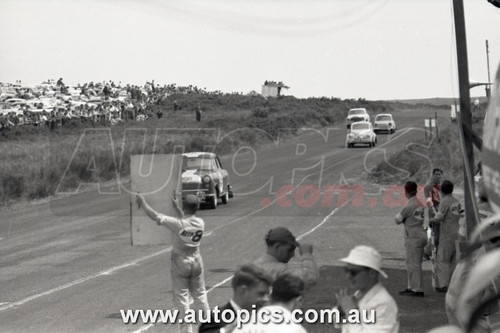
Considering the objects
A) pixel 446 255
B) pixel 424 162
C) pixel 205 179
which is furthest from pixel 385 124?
pixel 446 255

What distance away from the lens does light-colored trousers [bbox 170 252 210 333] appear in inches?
413

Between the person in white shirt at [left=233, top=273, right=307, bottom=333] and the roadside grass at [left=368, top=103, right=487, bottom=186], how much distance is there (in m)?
30.2

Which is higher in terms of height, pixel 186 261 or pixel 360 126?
pixel 186 261

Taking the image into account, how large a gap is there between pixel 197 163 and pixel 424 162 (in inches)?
555

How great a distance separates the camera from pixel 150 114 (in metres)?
94.5

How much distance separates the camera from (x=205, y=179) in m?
29.2

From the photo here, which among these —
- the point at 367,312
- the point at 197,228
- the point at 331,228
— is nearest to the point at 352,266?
the point at 367,312

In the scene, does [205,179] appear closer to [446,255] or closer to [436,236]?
[436,236]

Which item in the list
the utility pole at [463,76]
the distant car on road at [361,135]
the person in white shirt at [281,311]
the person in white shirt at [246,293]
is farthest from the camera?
the distant car on road at [361,135]

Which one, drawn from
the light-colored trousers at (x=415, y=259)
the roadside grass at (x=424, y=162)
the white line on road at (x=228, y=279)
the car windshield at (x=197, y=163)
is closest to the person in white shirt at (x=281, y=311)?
the white line on road at (x=228, y=279)

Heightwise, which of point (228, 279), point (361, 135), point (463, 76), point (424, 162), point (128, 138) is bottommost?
point (424, 162)

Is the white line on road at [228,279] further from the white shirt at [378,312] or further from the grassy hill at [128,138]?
the grassy hill at [128,138]

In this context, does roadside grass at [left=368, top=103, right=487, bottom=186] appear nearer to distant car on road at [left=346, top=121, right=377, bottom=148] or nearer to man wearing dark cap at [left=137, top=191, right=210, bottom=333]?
distant car on road at [left=346, top=121, right=377, bottom=148]

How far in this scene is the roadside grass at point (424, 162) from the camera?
37844mm
